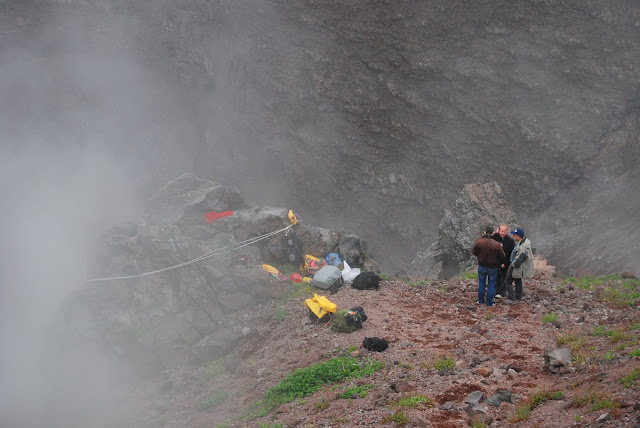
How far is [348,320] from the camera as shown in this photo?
8.49m

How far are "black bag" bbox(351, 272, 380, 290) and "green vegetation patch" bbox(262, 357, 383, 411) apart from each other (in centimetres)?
359

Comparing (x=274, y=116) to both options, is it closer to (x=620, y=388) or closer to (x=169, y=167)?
(x=169, y=167)

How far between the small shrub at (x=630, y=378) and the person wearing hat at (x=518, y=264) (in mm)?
4116

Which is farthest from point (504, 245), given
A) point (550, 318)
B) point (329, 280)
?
point (329, 280)

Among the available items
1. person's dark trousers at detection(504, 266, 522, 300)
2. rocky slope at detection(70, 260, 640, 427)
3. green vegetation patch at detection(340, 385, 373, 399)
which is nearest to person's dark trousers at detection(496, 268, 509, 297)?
person's dark trousers at detection(504, 266, 522, 300)

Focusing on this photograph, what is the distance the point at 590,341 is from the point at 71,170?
67.6 feet

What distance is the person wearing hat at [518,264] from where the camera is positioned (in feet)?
28.7

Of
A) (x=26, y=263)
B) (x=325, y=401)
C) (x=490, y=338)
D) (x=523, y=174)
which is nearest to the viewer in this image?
(x=325, y=401)

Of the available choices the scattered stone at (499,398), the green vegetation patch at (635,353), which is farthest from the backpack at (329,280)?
the green vegetation patch at (635,353)

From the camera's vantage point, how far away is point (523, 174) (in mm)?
18047

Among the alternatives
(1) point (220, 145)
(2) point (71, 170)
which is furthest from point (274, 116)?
(2) point (71, 170)

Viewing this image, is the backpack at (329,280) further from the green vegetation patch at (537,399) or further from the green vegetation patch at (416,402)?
the green vegetation patch at (537,399)

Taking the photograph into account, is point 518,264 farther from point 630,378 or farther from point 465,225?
point 465,225

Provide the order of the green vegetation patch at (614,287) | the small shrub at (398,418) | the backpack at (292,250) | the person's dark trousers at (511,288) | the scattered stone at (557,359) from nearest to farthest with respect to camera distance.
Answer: the small shrub at (398,418) → the scattered stone at (557,359) → the green vegetation patch at (614,287) → the person's dark trousers at (511,288) → the backpack at (292,250)
